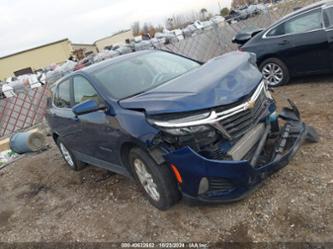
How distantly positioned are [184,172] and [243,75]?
1.19m

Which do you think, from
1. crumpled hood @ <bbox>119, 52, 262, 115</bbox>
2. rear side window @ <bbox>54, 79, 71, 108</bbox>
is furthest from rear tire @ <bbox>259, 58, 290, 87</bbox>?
rear side window @ <bbox>54, 79, 71, 108</bbox>

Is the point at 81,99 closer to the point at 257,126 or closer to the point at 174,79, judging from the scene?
the point at 174,79

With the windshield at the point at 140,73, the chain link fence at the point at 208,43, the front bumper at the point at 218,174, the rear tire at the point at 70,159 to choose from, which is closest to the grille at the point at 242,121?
the front bumper at the point at 218,174

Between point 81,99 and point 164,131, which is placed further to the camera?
point 81,99

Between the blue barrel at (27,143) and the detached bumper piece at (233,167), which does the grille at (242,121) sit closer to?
the detached bumper piece at (233,167)

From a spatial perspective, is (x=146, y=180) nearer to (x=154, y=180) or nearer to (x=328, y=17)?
(x=154, y=180)

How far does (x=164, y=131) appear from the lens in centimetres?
305

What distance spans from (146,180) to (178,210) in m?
0.48

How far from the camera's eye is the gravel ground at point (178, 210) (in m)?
3.04

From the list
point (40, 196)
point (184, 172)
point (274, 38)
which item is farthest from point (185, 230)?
point (274, 38)

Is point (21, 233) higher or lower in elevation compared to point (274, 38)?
lower

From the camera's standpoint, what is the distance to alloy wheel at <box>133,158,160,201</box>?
3.48 metres

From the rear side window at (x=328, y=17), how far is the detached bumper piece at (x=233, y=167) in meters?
3.53

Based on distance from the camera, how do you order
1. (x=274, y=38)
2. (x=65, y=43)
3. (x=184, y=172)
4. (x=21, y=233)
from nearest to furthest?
(x=184, y=172)
(x=21, y=233)
(x=274, y=38)
(x=65, y=43)
